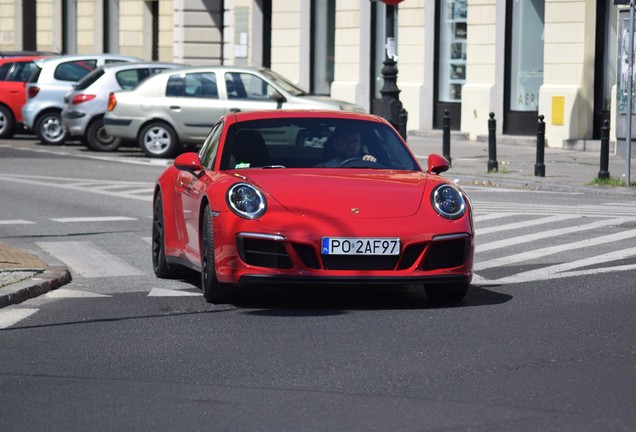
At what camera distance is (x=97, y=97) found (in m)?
26.7

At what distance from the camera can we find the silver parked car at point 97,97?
26.7 m

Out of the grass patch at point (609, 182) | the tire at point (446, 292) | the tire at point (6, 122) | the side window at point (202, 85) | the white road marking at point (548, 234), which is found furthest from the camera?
the tire at point (6, 122)

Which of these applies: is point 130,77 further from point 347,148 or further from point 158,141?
point 347,148

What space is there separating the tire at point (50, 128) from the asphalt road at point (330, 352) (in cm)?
1642

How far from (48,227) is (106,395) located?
8.33 meters

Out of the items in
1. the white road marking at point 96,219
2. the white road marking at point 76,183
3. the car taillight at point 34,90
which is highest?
the car taillight at point 34,90

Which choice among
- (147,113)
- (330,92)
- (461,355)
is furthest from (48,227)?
(330,92)

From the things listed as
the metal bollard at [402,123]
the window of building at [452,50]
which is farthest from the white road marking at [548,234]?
the window of building at [452,50]

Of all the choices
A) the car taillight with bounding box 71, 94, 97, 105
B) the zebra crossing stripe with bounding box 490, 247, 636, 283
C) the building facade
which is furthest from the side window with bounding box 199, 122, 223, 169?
the car taillight with bounding box 71, 94, 97, 105

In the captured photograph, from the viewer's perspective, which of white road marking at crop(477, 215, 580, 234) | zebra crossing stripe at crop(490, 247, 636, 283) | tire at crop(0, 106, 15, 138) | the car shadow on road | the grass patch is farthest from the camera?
tire at crop(0, 106, 15, 138)

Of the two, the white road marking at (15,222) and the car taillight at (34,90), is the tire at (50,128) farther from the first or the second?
the white road marking at (15,222)

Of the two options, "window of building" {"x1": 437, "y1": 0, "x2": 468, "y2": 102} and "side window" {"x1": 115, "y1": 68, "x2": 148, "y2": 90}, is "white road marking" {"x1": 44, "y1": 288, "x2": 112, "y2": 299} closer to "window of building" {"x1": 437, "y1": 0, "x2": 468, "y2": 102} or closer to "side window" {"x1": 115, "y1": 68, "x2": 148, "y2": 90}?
"side window" {"x1": 115, "y1": 68, "x2": 148, "y2": 90}

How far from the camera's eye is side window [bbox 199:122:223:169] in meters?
10.4

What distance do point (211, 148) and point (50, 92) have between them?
744 inches
